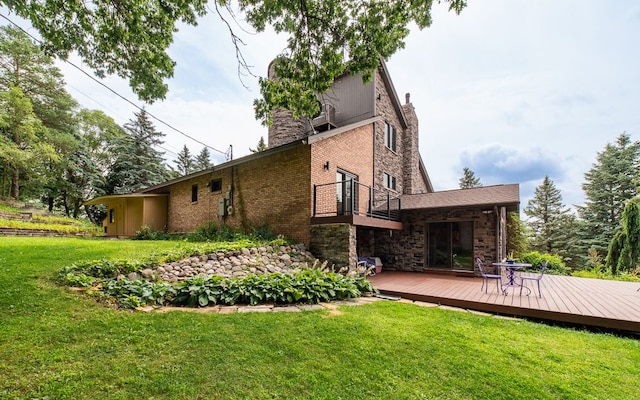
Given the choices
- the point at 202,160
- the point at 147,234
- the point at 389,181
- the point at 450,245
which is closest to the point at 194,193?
the point at 147,234

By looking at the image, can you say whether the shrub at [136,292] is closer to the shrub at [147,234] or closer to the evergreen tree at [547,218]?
the shrub at [147,234]

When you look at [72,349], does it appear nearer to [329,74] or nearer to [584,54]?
[329,74]

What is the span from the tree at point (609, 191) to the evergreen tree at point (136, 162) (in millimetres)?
37102

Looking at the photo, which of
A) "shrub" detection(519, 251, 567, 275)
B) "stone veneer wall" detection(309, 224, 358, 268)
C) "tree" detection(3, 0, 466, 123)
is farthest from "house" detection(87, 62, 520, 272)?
"shrub" detection(519, 251, 567, 275)

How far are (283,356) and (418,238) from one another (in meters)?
9.19

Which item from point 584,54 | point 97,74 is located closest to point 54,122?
point 97,74

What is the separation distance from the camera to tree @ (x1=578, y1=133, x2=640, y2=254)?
21.3 m

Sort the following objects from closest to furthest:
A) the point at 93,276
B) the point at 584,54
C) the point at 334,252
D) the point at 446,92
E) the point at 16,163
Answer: the point at 93,276 → the point at 584,54 → the point at 334,252 → the point at 446,92 → the point at 16,163

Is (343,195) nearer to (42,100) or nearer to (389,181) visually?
(389,181)

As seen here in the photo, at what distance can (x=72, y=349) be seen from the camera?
2.85 meters

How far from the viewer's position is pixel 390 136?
13945mm

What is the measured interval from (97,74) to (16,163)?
67.0 ft

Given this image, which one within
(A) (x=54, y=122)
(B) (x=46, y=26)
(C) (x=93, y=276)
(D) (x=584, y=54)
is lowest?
(C) (x=93, y=276)

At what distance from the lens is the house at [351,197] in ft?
29.3
